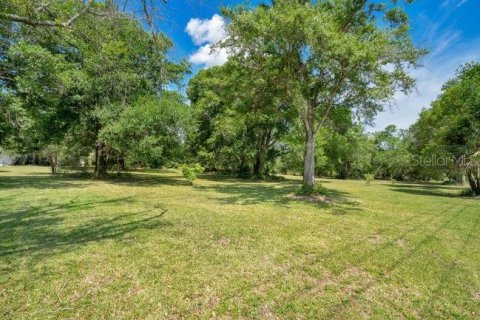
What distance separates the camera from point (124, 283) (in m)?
3.37

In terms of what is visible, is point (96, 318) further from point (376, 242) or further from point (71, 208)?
point (71, 208)

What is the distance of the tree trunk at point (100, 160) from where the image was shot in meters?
17.2

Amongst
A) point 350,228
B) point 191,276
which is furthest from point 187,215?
point 350,228

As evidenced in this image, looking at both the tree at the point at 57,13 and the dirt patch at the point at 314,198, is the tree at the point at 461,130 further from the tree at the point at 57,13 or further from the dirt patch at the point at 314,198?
the tree at the point at 57,13

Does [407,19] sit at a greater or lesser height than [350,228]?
greater

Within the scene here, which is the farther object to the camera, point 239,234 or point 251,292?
point 239,234

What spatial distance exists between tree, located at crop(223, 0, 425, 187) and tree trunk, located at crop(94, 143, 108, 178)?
36.8 feet

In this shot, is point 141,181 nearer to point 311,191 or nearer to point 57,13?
point 311,191

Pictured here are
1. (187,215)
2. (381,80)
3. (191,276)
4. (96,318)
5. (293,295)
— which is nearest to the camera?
(96,318)

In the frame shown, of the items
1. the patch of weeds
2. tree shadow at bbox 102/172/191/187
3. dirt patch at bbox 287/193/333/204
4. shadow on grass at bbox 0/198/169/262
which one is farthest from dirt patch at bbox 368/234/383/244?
tree shadow at bbox 102/172/191/187

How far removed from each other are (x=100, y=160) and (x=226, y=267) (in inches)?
693

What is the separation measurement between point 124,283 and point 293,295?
216 centimetres

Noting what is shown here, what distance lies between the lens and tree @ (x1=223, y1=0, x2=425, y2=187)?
31.7 feet

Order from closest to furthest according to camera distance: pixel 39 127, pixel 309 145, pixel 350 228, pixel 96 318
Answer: pixel 96 318
pixel 350 228
pixel 309 145
pixel 39 127
